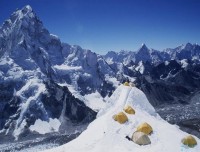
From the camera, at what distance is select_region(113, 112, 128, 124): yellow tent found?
80.8m

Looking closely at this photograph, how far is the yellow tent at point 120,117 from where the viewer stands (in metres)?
80.8

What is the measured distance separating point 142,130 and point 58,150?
802 inches

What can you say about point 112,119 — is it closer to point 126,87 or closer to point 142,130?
point 142,130

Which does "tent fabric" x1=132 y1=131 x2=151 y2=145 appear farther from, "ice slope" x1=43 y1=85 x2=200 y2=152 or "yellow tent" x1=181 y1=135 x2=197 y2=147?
"yellow tent" x1=181 y1=135 x2=197 y2=147

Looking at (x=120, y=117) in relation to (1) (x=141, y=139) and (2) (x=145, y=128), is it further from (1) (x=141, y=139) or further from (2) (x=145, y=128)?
(1) (x=141, y=139)

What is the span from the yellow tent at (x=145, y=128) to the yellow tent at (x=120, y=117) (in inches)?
207

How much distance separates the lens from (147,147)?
70312 millimetres

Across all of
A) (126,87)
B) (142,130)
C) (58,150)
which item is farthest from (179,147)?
(126,87)

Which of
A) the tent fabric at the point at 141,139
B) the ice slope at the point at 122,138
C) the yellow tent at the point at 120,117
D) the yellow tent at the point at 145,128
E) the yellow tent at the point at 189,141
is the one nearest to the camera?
the ice slope at the point at 122,138

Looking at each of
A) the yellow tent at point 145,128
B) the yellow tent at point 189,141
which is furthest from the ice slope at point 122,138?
the yellow tent at point 145,128

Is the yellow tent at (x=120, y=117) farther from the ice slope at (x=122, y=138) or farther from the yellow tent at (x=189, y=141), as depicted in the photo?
the yellow tent at (x=189, y=141)

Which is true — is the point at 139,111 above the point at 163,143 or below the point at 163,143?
above

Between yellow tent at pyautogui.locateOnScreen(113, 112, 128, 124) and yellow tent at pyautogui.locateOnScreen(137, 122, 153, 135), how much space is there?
207 inches

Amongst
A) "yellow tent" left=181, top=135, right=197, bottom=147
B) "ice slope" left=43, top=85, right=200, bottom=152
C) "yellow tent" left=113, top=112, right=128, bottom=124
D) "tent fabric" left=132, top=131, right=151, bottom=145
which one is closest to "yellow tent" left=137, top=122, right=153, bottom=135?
"ice slope" left=43, top=85, right=200, bottom=152
